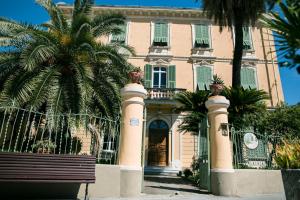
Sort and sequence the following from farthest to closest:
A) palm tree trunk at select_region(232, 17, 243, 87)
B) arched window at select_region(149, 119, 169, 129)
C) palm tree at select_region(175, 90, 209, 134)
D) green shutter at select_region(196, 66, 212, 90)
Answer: green shutter at select_region(196, 66, 212, 90), arched window at select_region(149, 119, 169, 129), palm tree trunk at select_region(232, 17, 243, 87), palm tree at select_region(175, 90, 209, 134)

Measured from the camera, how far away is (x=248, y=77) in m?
19.8

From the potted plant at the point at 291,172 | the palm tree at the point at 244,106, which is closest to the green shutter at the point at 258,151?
the palm tree at the point at 244,106

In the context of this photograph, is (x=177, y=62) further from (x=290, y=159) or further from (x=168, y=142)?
(x=290, y=159)

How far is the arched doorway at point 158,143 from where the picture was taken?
17359 millimetres

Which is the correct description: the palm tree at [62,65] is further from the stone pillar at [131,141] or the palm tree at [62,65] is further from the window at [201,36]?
the window at [201,36]

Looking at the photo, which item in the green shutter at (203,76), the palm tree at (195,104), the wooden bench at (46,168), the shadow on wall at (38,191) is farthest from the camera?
the green shutter at (203,76)

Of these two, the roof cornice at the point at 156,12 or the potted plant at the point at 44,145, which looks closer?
the potted plant at the point at 44,145

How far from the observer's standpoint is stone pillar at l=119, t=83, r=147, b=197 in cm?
636

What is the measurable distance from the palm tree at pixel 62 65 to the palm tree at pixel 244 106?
4306 mm

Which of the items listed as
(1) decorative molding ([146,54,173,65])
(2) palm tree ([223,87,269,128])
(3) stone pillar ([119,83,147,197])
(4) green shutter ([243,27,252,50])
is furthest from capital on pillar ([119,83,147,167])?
(4) green shutter ([243,27,252,50])

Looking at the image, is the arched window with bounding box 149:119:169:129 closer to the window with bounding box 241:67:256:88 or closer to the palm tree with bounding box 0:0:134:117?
the window with bounding box 241:67:256:88

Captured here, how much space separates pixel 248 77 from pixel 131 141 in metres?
15.6

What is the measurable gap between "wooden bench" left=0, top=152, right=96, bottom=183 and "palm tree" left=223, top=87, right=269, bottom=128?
6394 mm

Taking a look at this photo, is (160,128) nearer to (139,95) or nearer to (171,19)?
(171,19)
